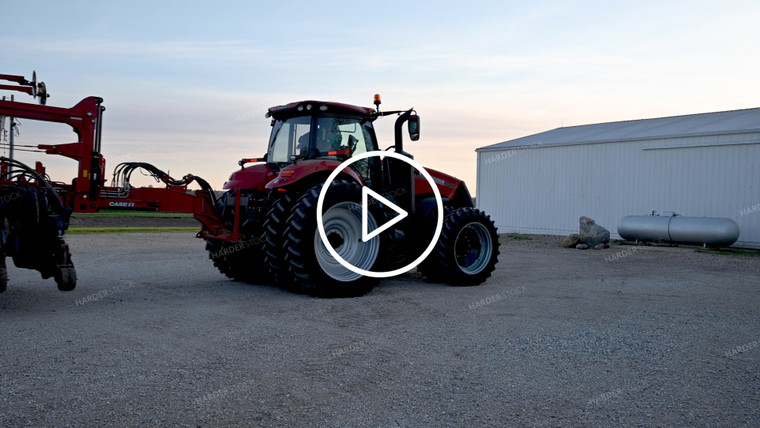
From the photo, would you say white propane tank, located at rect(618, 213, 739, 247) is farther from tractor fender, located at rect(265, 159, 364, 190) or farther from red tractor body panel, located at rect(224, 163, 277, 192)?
red tractor body panel, located at rect(224, 163, 277, 192)

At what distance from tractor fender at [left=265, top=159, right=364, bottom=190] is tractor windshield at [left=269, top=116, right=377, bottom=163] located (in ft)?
1.01

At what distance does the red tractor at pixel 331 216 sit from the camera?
771cm

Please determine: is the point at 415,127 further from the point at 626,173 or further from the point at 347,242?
the point at 626,173

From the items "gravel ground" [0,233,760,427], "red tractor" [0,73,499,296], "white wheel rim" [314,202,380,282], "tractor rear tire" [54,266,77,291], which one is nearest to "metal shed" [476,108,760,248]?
"gravel ground" [0,233,760,427]

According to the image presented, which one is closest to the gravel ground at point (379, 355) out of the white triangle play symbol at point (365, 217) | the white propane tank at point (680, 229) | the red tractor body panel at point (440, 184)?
the white triangle play symbol at point (365, 217)

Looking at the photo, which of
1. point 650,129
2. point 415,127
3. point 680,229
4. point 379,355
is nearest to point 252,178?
point 415,127

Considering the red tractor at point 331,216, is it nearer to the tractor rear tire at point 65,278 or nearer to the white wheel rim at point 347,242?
the white wheel rim at point 347,242

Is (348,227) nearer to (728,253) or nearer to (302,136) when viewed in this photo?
(302,136)

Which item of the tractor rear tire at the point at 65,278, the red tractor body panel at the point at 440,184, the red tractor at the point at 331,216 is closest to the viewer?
the tractor rear tire at the point at 65,278

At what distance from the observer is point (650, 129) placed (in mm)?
21172

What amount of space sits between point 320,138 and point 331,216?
1.21 m

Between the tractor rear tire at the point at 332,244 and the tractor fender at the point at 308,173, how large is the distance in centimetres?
25

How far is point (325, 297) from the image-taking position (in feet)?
25.6

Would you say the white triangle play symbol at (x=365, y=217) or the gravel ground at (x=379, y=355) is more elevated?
the white triangle play symbol at (x=365, y=217)
